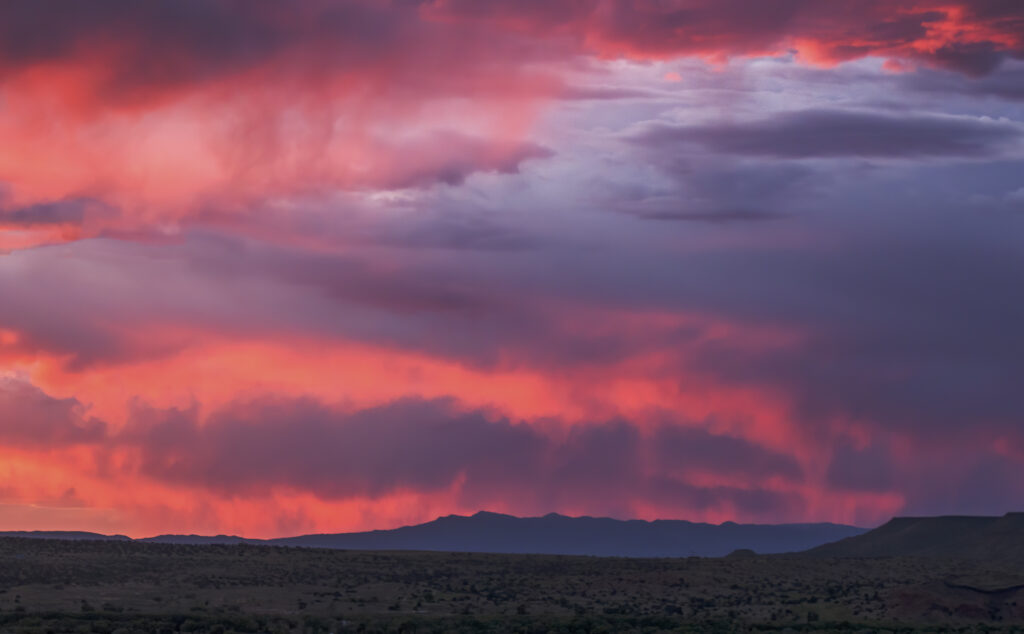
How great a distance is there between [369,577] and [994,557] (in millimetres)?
90717

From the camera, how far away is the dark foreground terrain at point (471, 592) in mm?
66000

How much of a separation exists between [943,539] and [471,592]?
4198 inches

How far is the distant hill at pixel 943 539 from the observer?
6270 inches

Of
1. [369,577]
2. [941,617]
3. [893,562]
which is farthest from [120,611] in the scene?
[893,562]

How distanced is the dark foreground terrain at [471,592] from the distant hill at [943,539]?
1574 inches

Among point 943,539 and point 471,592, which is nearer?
point 471,592

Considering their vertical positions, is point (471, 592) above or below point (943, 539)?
below

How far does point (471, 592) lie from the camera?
9244 cm

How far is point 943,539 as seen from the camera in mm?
174750

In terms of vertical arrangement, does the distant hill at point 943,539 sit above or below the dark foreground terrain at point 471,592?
above

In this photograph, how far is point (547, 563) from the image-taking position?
121 meters

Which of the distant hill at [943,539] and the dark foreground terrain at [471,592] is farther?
the distant hill at [943,539]

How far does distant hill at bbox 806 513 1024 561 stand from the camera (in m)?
159

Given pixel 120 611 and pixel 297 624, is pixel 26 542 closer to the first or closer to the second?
pixel 120 611
